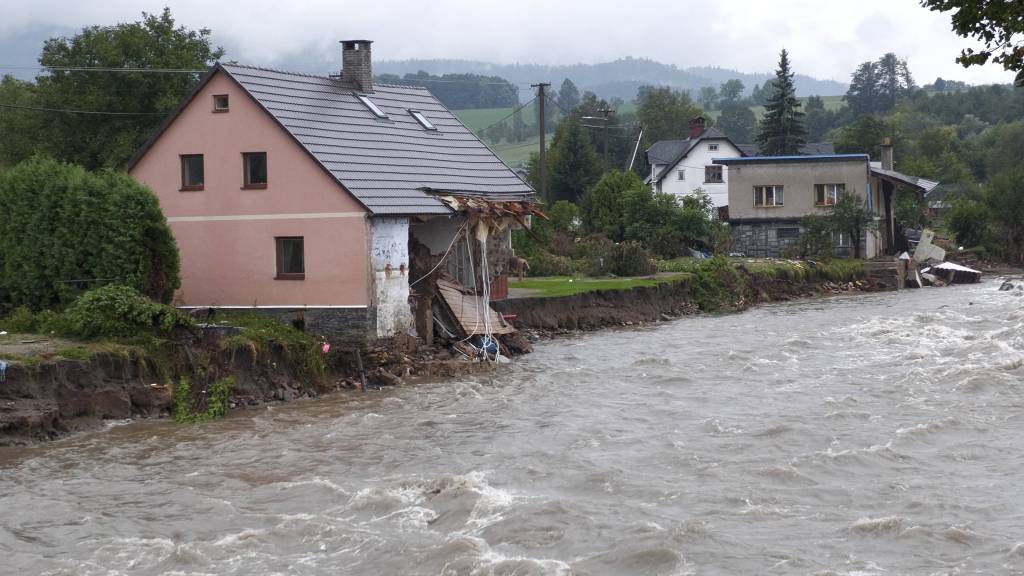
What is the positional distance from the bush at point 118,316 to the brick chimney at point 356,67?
34.7 feet

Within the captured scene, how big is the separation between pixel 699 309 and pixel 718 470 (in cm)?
2272

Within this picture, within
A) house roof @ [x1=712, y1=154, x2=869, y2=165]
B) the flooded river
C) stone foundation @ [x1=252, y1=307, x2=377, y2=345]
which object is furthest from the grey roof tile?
house roof @ [x1=712, y1=154, x2=869, y2=165]

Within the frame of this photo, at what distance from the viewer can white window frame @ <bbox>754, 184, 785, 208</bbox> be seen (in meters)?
53.5

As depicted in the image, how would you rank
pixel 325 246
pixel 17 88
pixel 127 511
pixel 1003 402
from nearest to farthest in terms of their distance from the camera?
pixel 127 511 → pixel 1003 402 → pixel 325 246 → pixel 17 88

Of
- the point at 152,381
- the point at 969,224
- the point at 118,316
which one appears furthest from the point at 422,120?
the point at 969,224

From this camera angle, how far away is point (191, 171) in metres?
26.4

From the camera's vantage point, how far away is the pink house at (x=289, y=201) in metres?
24.5

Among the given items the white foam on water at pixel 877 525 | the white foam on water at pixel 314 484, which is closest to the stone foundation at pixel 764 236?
the white foam on water at pixel 314 484

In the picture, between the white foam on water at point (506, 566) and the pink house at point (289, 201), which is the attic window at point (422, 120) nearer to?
the pink house at point (289, 201)

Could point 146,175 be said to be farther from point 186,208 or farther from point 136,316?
point 136,316

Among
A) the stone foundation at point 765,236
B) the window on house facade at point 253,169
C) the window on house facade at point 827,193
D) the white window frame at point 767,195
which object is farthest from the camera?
the white window frame at point 767,195

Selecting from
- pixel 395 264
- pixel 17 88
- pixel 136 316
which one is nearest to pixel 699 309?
pixel 395 264

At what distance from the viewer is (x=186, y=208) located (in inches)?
1033

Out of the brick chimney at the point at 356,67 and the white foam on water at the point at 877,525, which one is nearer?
the white foam on water at the point at 877,525
